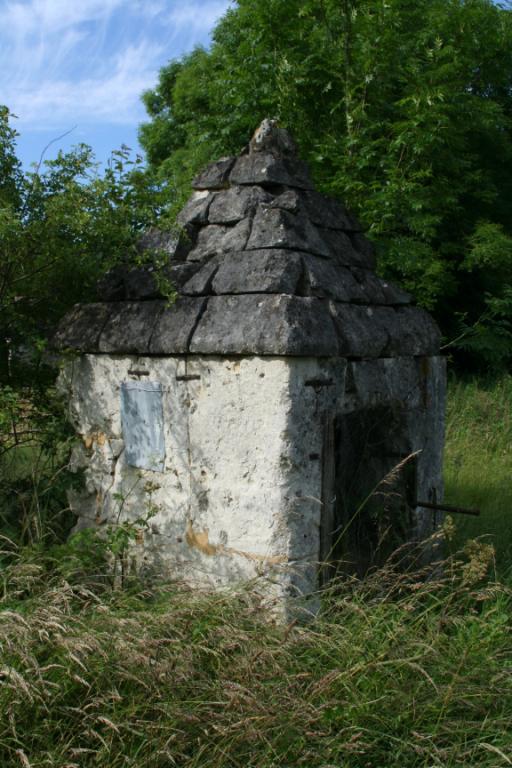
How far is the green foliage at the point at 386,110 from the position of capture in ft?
25.8

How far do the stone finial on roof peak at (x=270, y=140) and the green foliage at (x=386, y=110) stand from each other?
346 cm

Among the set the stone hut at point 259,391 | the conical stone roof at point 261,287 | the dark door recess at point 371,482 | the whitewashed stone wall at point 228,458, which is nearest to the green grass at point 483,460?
the dark door recess at point 371,482

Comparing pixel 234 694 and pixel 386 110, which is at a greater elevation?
pixel 386 110

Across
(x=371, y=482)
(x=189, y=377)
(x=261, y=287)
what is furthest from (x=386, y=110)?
(x=189, y=377)

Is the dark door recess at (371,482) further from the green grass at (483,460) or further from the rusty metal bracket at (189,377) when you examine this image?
the rusty metal bracket at (189,377)

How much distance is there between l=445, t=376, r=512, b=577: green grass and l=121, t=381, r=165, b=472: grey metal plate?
7.10 ft

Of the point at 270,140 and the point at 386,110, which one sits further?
the point at 386,110

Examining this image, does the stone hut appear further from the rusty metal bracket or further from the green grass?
the green grass

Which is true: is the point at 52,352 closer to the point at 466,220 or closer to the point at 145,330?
the point at 145,330

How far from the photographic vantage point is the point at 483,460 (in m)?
7.77

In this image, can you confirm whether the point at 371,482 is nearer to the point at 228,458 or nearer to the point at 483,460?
the point at 228,458

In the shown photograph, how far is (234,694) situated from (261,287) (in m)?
1.81

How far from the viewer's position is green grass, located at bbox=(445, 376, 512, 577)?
5.44 m

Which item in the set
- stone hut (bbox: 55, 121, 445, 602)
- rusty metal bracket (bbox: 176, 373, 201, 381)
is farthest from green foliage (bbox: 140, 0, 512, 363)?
rusty metal bracket (bbox: 176, 373, 201, 381)
